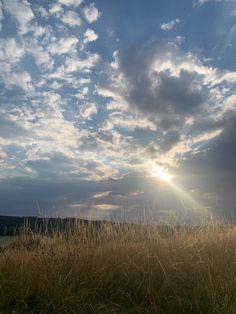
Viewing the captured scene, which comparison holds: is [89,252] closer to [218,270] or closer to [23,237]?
[218,270]

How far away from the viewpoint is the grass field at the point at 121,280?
6.24 metres

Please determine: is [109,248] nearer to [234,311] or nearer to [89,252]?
[89,252]

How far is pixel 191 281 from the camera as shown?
23.5 ft

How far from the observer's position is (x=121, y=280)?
761 centimetres

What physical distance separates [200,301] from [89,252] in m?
2.83

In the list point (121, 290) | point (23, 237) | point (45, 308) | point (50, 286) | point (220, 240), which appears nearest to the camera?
point (45, 308)

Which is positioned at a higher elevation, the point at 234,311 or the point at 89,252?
the point at 89,252

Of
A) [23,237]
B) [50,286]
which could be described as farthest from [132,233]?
[50,286]

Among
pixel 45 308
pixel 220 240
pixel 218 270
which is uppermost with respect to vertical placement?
pixel 220 240

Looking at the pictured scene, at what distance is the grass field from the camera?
6245 millimetres

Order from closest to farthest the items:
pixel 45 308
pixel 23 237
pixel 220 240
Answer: pixel 45 308, pixel 220 240, pixel 23 237

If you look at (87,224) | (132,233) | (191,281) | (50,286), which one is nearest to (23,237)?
(87,224)

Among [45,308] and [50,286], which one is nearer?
[45,308]

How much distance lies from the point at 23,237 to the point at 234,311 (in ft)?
23.2
